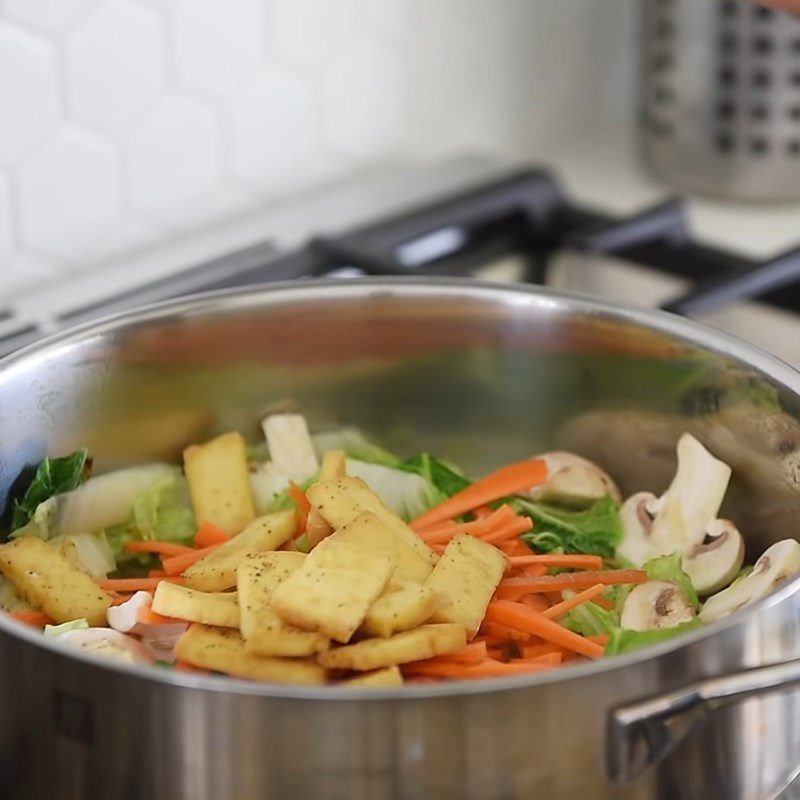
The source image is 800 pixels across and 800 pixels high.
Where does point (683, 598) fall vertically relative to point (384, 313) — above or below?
below

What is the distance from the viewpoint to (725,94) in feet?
4.59

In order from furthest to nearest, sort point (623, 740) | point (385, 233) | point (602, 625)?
point (385, 233) < point (602, 625) < point (623, 740)

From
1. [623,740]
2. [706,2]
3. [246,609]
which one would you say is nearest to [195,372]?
[246,609]

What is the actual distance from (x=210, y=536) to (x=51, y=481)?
9cm

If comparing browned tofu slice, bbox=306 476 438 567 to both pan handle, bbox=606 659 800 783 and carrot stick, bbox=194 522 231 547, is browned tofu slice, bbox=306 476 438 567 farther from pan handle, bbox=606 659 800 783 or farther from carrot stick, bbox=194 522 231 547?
pan handle, bbox=606 659 800 783

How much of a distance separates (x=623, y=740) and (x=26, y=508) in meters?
0.39

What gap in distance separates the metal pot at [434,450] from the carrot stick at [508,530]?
106 mm

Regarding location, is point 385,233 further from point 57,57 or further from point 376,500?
point 376,500

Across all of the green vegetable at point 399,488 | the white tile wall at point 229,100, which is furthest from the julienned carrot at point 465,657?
the white tile wall at point 229,100

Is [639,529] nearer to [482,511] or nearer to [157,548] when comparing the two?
[482,511]

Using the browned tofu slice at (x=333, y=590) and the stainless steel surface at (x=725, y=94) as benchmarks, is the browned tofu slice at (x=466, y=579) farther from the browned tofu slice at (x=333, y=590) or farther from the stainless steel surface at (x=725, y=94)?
the stainless steel surface at (x=725, y=94)

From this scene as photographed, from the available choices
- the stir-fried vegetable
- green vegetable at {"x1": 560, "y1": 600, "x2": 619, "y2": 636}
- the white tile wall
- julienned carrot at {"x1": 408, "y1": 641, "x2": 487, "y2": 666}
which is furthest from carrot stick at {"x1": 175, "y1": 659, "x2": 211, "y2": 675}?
the white tile wall

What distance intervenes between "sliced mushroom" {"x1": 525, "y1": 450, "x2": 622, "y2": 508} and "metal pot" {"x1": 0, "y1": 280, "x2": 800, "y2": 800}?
0.10 feet

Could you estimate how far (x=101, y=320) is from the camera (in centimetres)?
83
